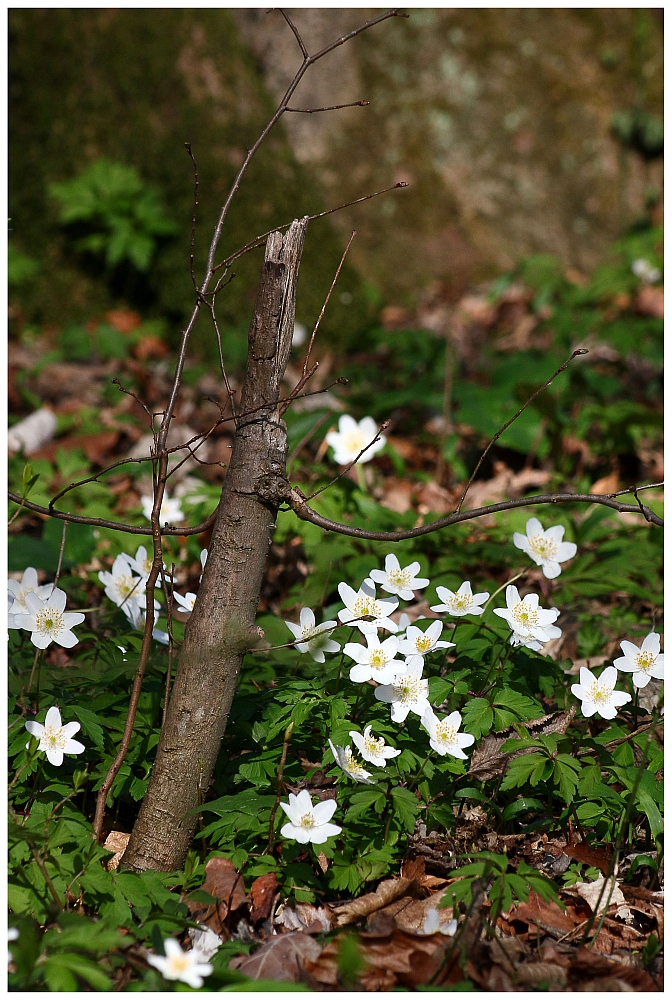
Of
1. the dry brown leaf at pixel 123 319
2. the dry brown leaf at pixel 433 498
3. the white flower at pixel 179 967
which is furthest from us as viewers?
the dry brown leaf at pixel 123 319

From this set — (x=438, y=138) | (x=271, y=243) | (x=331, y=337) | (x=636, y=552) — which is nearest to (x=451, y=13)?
(x=438, y=138)

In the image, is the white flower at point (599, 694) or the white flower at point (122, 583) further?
the white flower at point (122, 583)

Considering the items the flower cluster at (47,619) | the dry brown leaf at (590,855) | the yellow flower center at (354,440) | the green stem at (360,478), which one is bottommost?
the dry brown leaf at (590,855)

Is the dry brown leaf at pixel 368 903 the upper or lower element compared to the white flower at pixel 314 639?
lower

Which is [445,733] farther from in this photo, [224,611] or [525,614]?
[224,611]

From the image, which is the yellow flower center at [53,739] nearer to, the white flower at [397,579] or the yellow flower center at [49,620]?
the yellow flower center at [49,620]

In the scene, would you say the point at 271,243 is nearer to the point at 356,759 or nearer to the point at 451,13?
the point at 356,759

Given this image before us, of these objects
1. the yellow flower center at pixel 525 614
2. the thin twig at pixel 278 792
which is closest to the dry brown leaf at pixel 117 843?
the thin twig at pixel 278 792

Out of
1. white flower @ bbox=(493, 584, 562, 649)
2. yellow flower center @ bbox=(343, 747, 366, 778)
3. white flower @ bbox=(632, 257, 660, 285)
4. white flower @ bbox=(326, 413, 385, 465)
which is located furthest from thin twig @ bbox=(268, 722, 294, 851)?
white flower @ bbox=(632, 257, 660, 285)
